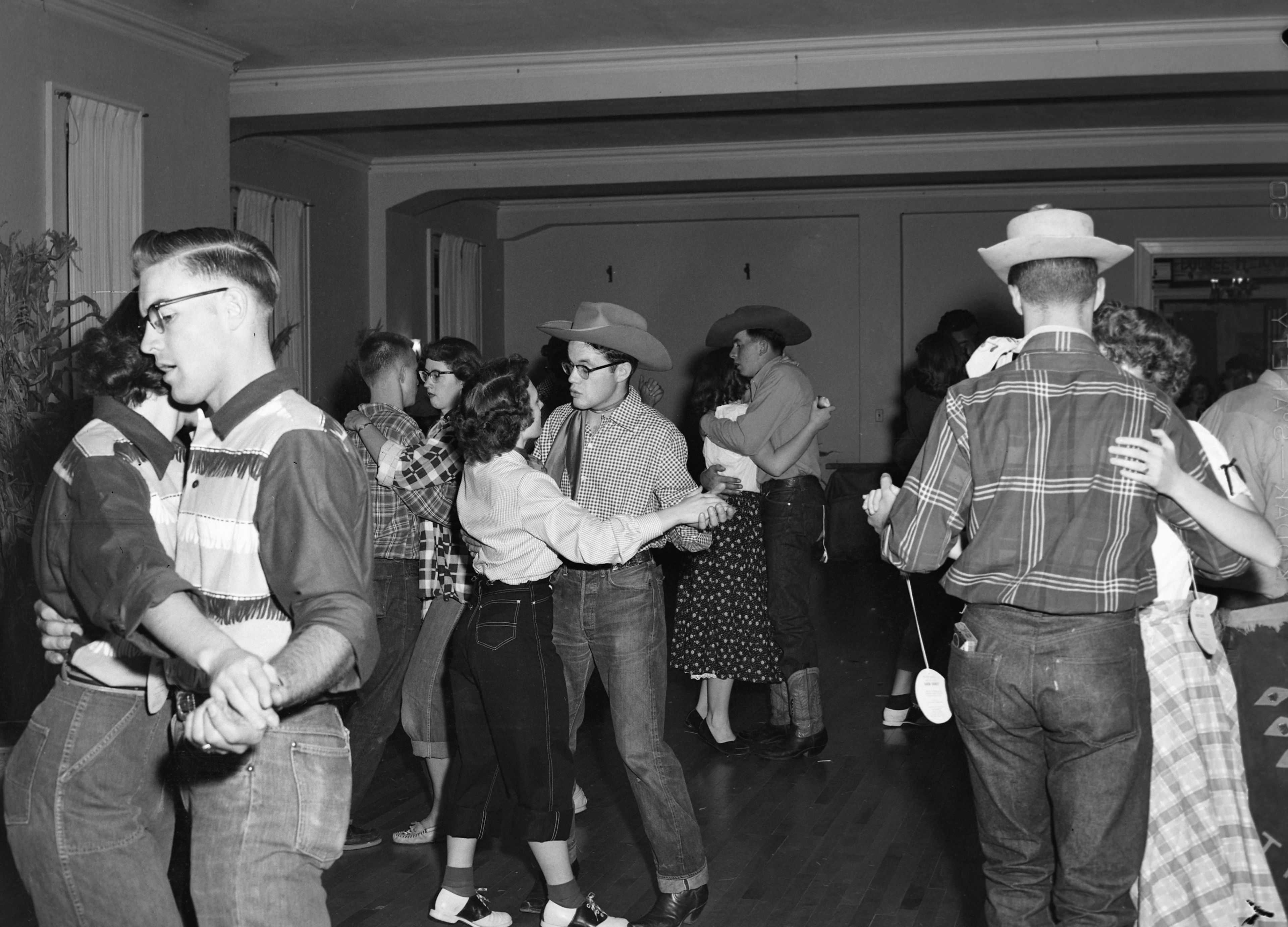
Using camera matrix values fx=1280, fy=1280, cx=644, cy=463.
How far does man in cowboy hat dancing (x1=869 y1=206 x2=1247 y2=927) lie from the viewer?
2.14 meters

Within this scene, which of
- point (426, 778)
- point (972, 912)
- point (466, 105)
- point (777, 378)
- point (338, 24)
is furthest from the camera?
point (466, 105)

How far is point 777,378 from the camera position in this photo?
4863 mm

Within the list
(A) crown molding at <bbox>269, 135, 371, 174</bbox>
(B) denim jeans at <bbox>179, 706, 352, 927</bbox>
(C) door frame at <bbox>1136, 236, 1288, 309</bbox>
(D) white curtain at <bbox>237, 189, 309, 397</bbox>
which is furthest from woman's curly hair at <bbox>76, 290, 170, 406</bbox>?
(C) door frame at <bbox>1136, 236, 1288, 309</bbox>

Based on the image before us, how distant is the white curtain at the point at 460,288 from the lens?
37.4 feet

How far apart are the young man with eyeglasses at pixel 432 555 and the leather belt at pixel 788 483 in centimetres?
142

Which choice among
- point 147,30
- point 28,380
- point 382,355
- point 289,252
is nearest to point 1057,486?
point 382,355

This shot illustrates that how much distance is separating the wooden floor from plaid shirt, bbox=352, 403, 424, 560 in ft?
3.00

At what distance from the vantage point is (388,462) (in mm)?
3721

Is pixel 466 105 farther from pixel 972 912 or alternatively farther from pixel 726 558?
pixel 972 912

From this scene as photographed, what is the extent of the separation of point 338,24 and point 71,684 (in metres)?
5.27

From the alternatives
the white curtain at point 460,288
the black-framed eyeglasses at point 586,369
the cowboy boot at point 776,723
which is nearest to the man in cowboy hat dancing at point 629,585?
the black-framed eyeglasses at point 586,369

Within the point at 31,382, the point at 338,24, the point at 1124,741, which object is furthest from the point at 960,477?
the point at 338,24

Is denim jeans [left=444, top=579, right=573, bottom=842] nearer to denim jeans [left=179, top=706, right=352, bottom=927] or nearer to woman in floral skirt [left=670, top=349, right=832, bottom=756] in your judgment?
denim jeans [left=179, top=706, right=352, bottom=927]

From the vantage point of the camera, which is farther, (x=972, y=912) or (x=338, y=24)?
(x=338, y=24)
